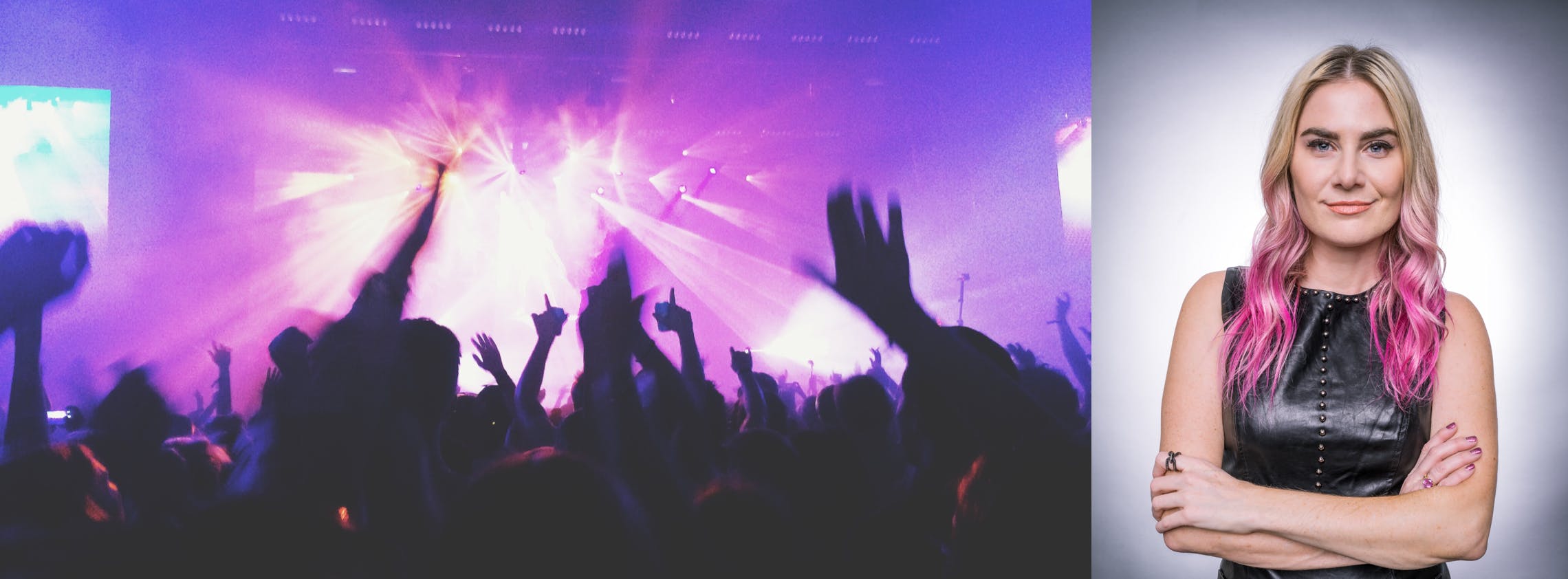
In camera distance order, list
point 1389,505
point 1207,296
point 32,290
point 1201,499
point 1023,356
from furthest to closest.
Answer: point 1023,356
point 32,290
point 1207,296
point 1201,499
point 1389,505

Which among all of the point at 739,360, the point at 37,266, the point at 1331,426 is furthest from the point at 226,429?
the point at 1331,426

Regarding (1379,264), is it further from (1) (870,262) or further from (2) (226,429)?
(2) (226,429)

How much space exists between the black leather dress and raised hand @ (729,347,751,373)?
1930 millimetres

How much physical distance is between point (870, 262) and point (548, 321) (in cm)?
106

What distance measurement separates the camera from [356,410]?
3441mm

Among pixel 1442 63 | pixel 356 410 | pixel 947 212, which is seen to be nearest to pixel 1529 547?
pixel 1442 63

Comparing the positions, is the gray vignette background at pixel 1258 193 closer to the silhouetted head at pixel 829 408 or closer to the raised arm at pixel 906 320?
the raised arm at pixel 906 320

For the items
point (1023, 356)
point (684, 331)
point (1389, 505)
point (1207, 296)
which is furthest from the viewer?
point (1023, 356)

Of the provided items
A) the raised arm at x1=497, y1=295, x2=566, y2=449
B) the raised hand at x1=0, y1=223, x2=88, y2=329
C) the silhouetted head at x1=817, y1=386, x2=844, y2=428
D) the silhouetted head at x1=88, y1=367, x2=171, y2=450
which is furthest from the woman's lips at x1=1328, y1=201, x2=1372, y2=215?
the raised hand at x1=0, y1=223, x2=88, y2=329

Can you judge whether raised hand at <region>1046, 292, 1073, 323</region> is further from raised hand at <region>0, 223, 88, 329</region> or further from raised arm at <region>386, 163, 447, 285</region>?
raised hand at <region>0, 223, 88, 329</region>

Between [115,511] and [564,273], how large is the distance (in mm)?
1546

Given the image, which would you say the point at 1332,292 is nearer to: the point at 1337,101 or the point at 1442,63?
the point at 1337,101

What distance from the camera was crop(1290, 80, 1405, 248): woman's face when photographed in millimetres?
1752

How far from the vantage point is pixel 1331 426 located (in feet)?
5.77
